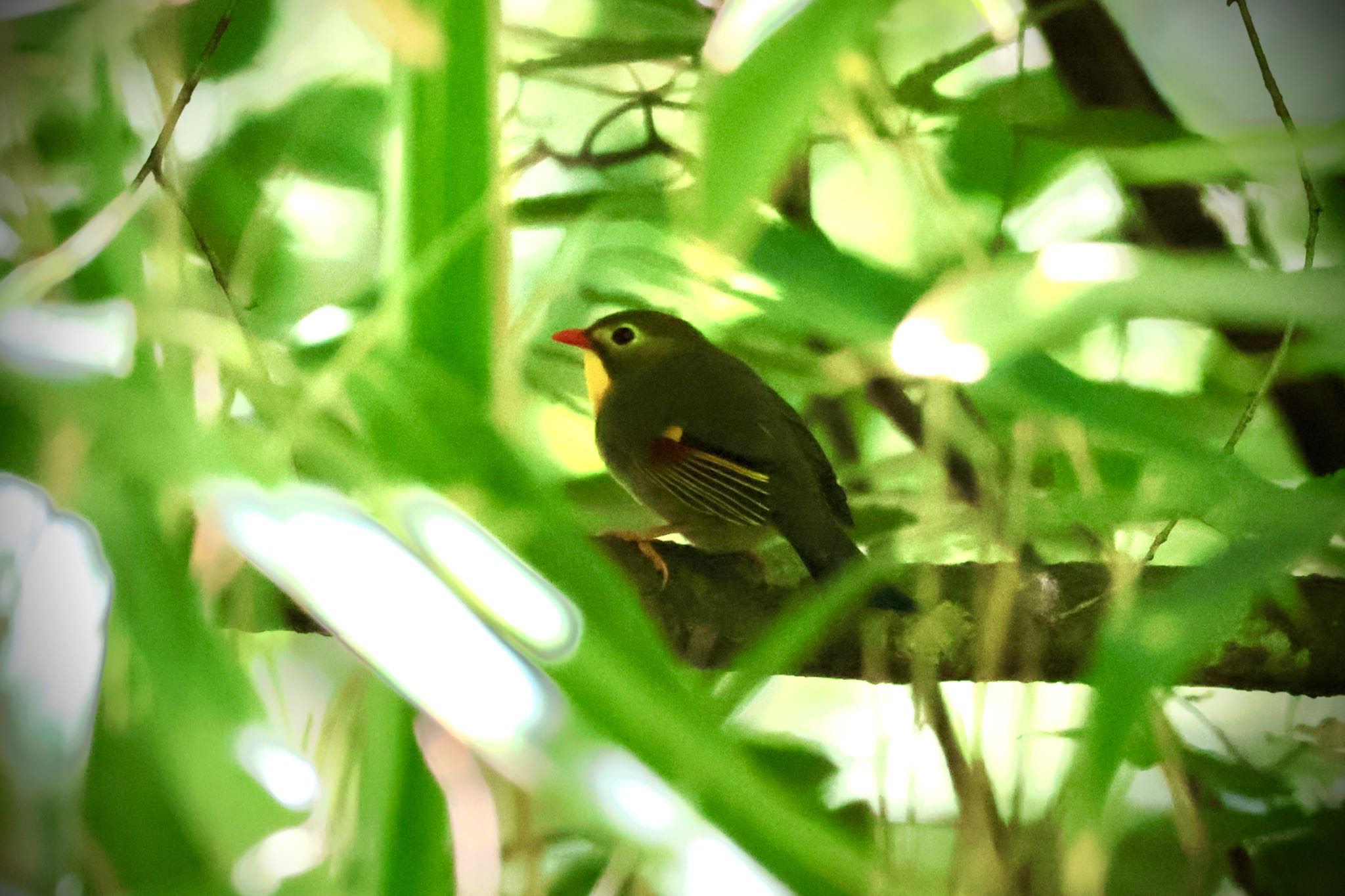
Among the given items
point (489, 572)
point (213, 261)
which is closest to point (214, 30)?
point (213, 261)

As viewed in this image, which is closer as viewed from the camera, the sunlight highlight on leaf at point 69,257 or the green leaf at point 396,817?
the green leaf at point 396,817

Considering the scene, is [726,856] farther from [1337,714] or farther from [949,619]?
[1337,714]

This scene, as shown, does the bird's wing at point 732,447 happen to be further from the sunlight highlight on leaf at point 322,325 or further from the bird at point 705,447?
the sunlight highlight on leaf at point 322,325

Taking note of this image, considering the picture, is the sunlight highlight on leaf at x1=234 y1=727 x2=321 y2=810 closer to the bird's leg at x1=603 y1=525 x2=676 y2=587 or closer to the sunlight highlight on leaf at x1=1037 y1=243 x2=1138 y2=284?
the bird's leg at x1=603 y1=525 x2=676 y2=587

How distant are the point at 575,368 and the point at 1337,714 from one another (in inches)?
24.1

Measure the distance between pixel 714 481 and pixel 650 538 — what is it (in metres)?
0.06

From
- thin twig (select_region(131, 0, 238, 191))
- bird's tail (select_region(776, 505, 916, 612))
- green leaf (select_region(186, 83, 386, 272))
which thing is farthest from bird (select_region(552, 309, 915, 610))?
thin twig (select_region(131, 0, 238, 191))

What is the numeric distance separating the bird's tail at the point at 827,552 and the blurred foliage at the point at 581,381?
0.06 feet

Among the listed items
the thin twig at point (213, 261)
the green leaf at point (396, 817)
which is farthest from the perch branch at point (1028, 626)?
the thin twig at point (213, 261)

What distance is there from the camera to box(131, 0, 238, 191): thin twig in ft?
2.12

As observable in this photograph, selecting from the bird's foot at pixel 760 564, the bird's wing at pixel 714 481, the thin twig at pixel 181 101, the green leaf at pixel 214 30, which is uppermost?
the green leaf at pixel 214 30

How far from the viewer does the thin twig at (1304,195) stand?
649mm

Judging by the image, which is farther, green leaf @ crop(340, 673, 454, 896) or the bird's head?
the bird's head

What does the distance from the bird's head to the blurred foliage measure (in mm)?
19
